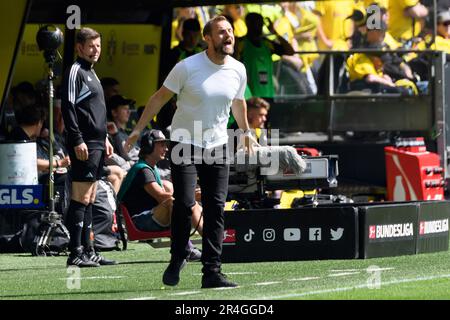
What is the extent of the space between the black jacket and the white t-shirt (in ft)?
7.41

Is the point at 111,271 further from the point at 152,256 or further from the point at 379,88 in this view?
the point at 379,88

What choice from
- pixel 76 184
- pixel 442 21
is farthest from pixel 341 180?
pixel 76 184

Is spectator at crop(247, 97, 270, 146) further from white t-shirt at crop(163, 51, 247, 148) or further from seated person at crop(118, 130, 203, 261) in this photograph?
white t-shirt at crop(163, 51, 247, 148)

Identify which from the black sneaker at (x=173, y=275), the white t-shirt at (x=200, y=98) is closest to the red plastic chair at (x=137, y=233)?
the black sneaker at (x=173, y=275)

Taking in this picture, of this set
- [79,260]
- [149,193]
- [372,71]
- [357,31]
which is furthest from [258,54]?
[79,260]

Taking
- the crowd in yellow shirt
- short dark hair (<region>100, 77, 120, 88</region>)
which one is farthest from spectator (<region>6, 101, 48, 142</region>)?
the crowd in yellow shirt

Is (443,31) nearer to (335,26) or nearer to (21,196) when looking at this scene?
(335,26)

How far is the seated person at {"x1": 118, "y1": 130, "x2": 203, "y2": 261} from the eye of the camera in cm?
1395

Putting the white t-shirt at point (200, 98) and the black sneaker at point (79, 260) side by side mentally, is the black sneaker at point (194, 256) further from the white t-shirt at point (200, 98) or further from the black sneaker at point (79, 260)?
the white t-shirt at point (200, 98)

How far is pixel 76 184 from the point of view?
12875 mm

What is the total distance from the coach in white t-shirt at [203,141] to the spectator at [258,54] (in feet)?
26.6

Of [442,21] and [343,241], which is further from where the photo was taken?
[442,21]

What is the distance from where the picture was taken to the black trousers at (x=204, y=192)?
34.4ft
